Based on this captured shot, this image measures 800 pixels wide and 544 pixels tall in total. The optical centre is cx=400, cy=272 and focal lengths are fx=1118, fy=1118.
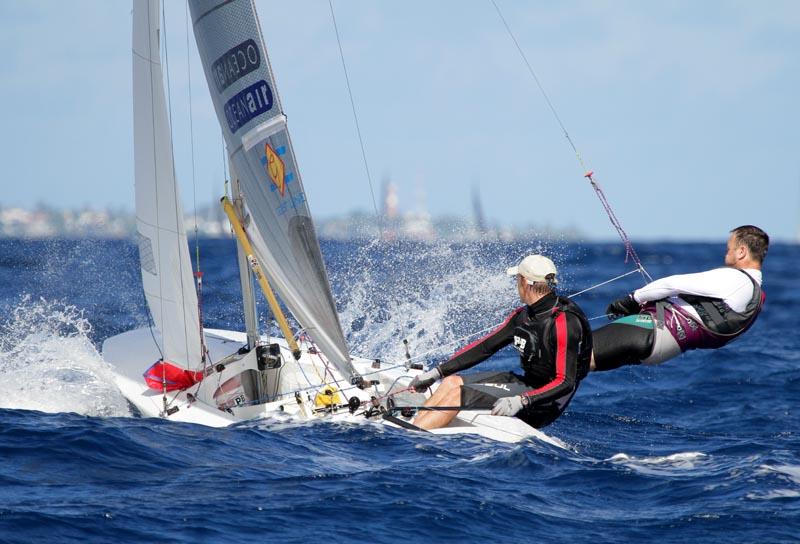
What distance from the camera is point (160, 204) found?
25.5 ft

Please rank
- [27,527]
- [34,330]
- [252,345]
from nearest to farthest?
[27,527], [252,345], [34,330]

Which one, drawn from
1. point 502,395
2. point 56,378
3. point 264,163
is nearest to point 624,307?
point 502,395

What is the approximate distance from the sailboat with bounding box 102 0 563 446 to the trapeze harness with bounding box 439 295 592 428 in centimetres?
17

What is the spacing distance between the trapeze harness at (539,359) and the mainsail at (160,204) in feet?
6.20

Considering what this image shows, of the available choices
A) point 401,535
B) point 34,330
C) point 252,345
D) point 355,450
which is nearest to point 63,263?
point 34,330

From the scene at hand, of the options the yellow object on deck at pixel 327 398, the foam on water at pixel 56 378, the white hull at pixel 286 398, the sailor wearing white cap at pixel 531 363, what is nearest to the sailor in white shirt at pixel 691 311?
the sailor wearing white cap at pixel 531 363

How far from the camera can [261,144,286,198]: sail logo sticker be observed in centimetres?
720

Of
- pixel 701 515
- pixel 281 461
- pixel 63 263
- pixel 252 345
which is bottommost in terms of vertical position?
pixel 701 515

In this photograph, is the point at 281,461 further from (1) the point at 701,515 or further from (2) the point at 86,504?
(1) the point at 701,515

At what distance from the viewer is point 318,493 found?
222 inches

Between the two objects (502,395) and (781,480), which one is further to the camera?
(502,395)

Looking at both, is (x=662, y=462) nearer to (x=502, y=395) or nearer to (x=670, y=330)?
(x=670, y=330)

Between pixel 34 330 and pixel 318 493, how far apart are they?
225 inches

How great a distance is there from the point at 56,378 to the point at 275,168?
94.6 inches
